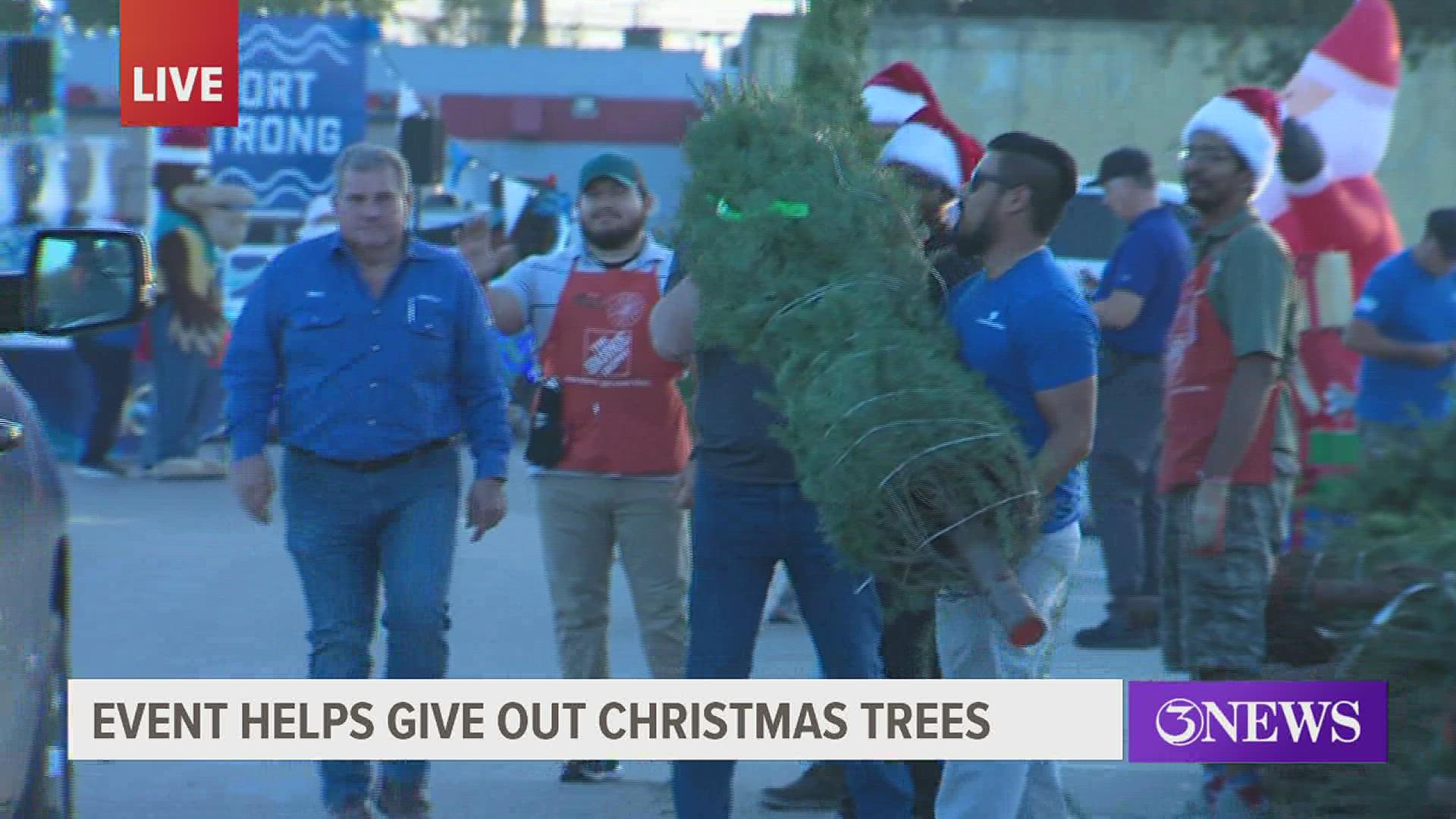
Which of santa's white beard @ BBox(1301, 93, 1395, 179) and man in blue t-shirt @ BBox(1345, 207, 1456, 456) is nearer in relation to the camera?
man in blue t-shirt @ BBox(1345, 207, 1456, 456)

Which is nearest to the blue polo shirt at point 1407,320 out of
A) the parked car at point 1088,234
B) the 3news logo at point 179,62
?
the parked car at point 1088,234

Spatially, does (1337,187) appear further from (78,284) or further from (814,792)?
(78,284)

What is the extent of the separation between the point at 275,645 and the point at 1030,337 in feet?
16.4

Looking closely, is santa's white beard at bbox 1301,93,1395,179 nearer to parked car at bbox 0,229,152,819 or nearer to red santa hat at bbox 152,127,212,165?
red santa hat at bbox 152,127,212,165

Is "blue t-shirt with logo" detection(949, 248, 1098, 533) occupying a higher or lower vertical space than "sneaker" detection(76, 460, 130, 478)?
higher

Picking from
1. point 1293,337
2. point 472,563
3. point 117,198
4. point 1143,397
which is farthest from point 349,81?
point 1293,337

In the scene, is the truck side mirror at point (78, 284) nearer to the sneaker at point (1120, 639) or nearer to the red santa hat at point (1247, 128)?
the red santa hat at point (1247, 128)

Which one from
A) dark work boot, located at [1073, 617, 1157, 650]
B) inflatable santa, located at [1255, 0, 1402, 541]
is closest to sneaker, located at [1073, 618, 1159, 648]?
dark work boot, located at [1073, 617, 1157, 650]

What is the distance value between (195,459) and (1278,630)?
10544 mm

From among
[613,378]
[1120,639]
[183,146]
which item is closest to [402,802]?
[613,378]

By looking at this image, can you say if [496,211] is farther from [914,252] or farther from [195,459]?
[914,252]

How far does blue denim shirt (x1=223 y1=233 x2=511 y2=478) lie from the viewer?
19.3 ft

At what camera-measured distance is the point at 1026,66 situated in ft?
69.7

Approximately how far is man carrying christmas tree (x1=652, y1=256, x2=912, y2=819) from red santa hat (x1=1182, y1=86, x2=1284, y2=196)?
5.85ft
